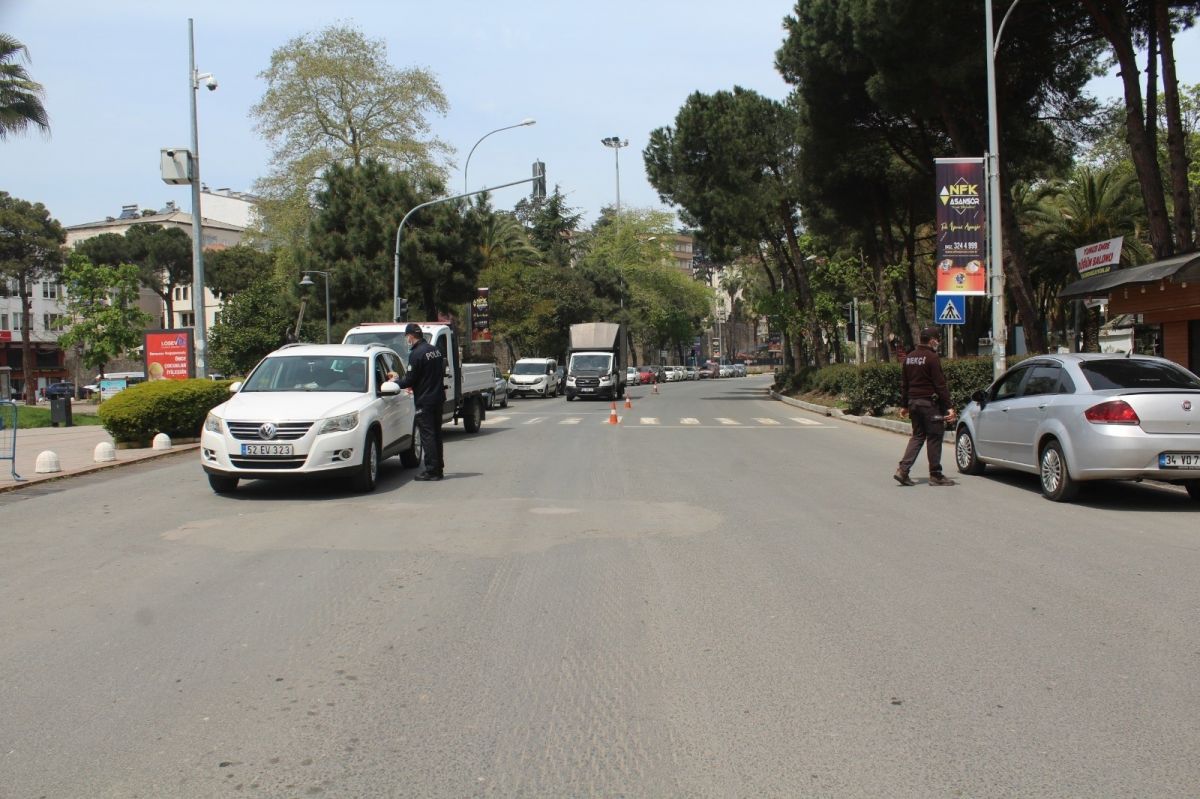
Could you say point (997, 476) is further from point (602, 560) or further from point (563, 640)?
point (563, 640)

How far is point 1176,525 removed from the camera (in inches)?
352

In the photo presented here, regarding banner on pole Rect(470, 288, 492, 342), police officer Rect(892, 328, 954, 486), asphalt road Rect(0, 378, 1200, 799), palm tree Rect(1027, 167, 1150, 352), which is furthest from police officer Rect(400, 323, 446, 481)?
banner on pole Rect(470, 288, 492, 342)

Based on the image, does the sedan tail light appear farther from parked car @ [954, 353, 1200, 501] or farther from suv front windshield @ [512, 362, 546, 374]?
suv front windshield @ [512, 362, 546, 374]

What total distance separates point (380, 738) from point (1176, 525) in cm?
786

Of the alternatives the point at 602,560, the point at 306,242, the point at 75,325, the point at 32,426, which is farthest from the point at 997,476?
the point at 75,325

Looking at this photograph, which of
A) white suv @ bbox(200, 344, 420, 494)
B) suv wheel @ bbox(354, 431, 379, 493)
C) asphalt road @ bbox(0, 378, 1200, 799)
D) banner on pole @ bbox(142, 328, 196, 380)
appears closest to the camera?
asphalt road @ bbox(0, 378, 1200, 799)

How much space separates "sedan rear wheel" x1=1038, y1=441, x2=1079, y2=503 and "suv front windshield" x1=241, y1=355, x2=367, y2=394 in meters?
7.94

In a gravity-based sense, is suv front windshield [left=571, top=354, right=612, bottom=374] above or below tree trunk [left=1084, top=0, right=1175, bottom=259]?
below

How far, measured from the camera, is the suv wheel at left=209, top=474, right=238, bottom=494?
443 inches

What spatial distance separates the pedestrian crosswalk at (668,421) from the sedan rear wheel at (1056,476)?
13.4m

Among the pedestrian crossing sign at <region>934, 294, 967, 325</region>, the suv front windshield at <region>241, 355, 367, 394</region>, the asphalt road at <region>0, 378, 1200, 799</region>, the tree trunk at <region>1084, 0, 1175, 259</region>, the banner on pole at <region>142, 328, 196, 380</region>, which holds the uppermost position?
the tree trunk at <region>1084, 0, 1175, 259</region>

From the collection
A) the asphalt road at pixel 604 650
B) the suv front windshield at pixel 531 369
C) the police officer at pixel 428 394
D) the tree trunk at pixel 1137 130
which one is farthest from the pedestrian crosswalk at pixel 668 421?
the suv front windshield at pixel 531 369

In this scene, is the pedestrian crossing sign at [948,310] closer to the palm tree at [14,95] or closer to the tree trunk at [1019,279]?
the tree trunk at [1019,279]

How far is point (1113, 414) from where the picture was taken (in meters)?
9.67
